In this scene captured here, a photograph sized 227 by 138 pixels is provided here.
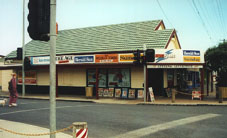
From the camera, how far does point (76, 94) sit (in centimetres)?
2194

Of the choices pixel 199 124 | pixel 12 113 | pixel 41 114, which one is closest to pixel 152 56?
pixel 199 124

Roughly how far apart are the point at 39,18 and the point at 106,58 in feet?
47.4

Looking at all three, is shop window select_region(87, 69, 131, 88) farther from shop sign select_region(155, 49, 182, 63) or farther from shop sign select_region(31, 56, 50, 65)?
shop sign select_region(31, 56, 50, 65)

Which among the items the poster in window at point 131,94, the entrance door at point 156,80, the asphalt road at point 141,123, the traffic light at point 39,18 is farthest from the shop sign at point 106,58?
the traffic light at point 39,18

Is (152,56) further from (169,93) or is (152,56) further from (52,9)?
(52,9)

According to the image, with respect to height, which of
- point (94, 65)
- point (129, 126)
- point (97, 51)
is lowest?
point (129, 126)

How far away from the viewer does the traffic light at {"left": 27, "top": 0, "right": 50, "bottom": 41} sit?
13.5ft

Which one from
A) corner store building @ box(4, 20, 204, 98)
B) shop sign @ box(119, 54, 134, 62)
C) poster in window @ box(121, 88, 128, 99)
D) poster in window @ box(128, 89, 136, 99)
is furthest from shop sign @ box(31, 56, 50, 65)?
poster in window @ box(128, 89, 136, 99)

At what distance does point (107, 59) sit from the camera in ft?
60.7

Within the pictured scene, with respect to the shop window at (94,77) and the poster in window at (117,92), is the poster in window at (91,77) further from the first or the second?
the poster in window at (117,92)

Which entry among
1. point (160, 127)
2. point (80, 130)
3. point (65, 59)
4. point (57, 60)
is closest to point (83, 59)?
point (65, 59)

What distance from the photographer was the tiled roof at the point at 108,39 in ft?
65.0

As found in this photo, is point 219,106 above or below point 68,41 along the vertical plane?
below

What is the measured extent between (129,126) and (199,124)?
270cm
